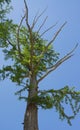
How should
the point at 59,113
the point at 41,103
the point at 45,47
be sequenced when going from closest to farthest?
the point at 41,103 < the point at 59,113 < the point at 45,47

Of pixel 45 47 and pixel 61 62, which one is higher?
pixel 45 47

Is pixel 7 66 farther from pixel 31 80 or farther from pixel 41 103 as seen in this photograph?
pixel 41 103

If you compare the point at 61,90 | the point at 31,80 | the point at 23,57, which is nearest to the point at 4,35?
the point at 23,57

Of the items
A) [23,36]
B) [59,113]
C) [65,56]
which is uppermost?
[23,36]

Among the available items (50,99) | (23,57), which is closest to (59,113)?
(50,99)

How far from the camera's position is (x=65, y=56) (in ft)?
70.1

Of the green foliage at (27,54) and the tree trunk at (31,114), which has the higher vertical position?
the green foliage at (27,54)

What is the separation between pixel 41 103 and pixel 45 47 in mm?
4601

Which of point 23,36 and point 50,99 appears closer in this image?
point 50,99

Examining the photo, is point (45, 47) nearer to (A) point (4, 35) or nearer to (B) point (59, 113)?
(A) point (4, 35)

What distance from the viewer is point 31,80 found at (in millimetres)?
20344

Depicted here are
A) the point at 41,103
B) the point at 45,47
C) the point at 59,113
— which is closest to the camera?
the point at 41,103

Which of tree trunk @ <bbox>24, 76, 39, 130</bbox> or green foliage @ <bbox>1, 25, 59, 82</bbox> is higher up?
green foliage @ <bbox>1, 25, 59, 82</bbox>

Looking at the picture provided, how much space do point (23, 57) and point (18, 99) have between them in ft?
9.98
